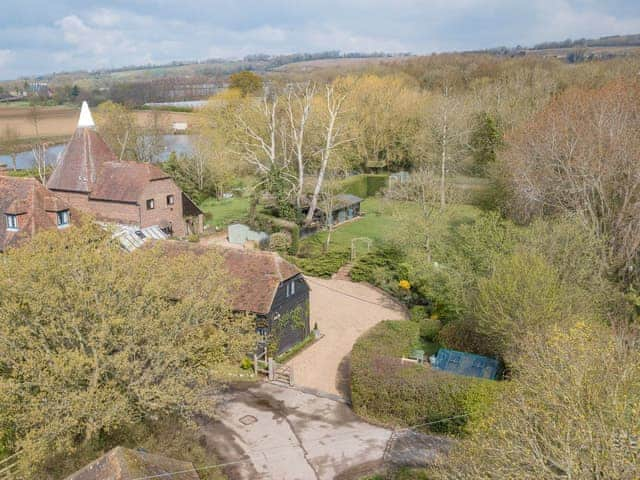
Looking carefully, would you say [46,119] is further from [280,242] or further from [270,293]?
[270,293]

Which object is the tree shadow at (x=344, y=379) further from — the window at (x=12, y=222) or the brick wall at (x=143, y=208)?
the brick wall at (x=143, y=208)

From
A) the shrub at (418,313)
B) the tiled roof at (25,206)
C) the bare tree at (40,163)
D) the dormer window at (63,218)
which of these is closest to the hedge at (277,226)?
the shrub at (418,313)

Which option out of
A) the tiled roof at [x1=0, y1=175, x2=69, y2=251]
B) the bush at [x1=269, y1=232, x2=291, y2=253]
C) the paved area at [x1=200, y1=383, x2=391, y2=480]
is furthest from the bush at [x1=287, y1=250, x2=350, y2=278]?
the tiled roof at [x1=0, y1=175, x2=69, y2=251]

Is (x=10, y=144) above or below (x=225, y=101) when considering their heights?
below

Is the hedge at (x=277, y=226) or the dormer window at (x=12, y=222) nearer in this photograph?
the dormer window at (x=12, y=222)

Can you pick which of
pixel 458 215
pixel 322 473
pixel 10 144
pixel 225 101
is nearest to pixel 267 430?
pixel 322 473

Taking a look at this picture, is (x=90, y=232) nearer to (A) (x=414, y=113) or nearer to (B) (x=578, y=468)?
(B) (x=578, y=468)
